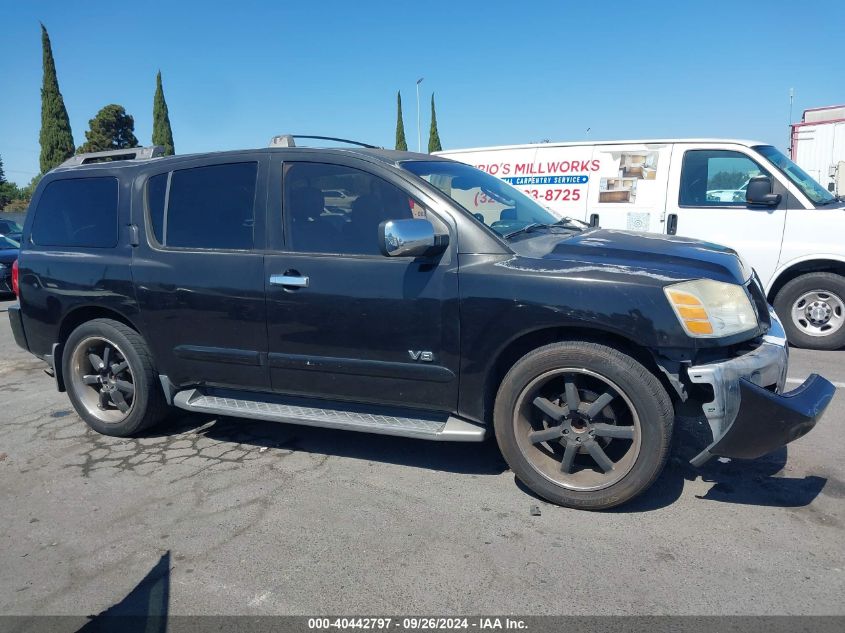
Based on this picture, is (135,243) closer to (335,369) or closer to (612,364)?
(335,369)

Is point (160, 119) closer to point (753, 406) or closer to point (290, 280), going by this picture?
point (290, 280)

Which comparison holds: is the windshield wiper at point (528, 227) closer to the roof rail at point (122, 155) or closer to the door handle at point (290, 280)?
the door handle at point (290, 280)

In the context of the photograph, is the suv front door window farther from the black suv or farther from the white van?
the white van

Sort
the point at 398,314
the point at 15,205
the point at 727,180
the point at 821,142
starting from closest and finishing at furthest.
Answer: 1. the point at 398,314
2. the point at 727,180
3. the point at 821,142
4. the point at 15,205

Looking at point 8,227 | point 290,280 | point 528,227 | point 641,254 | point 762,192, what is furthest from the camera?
point 8,227

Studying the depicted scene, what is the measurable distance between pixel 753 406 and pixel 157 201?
3.65m

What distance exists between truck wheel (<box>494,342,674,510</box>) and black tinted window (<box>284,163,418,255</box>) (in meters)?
1.10

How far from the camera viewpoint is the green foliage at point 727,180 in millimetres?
6684

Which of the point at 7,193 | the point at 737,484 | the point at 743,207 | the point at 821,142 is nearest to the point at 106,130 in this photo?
the point at 7,193

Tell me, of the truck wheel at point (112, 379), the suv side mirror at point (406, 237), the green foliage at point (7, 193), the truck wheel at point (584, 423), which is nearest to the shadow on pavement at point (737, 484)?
the truck wheel at point (584, 423)

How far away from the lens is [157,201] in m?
4.18

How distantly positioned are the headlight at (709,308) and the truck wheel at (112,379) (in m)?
3.30

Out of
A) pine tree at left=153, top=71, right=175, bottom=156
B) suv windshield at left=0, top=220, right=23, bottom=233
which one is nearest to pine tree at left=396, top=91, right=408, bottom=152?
pine tree at left=153, top=71, right=175, bottom=156

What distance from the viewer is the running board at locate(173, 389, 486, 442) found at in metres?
3.42
